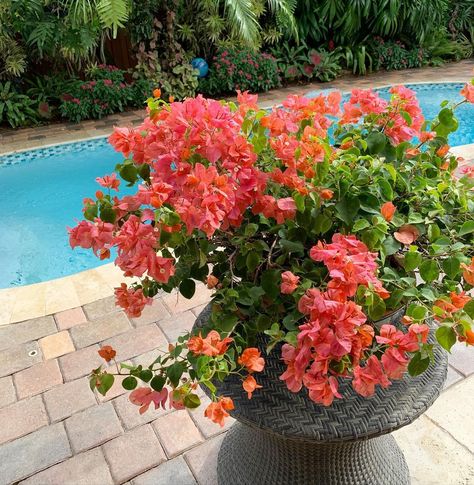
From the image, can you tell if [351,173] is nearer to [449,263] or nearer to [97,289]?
[449,263]

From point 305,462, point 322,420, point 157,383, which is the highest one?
point 157,383

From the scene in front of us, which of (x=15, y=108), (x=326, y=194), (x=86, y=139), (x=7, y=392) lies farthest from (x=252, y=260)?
(x=15, y=108)

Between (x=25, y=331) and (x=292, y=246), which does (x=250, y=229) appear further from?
(x=25, y=331)

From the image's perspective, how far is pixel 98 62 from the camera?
6504 mm

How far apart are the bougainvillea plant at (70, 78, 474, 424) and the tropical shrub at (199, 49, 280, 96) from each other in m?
5.73

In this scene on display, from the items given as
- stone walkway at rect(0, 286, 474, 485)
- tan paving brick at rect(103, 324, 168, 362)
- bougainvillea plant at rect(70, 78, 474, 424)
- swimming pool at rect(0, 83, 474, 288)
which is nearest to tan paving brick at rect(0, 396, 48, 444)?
stone walkway at rect(0, 286, 474, 485)

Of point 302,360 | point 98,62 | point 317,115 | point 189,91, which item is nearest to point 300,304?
point 302,360

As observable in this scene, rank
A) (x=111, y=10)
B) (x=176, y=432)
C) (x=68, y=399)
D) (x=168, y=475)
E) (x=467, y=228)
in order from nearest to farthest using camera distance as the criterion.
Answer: (x=467, y=228) → (x=168, y=475) → (x=176, y=432) → (x=68, y=399) → (x=111, y=10)

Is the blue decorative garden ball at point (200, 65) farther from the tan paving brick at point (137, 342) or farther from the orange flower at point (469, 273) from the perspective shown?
the orange flower at point (469, 273)

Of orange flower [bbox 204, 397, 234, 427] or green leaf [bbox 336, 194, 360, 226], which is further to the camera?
green leaf [bbox 336, 194, 360, 226]

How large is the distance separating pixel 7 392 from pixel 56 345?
0.30m

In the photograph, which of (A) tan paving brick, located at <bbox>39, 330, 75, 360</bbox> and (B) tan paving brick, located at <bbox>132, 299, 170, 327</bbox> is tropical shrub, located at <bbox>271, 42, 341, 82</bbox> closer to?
(B) tan paving brick, located at <bbox>132, 299, 170, 327</bbox>

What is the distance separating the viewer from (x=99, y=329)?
2.34m

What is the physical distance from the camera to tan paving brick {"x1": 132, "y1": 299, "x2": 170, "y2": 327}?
238cm
